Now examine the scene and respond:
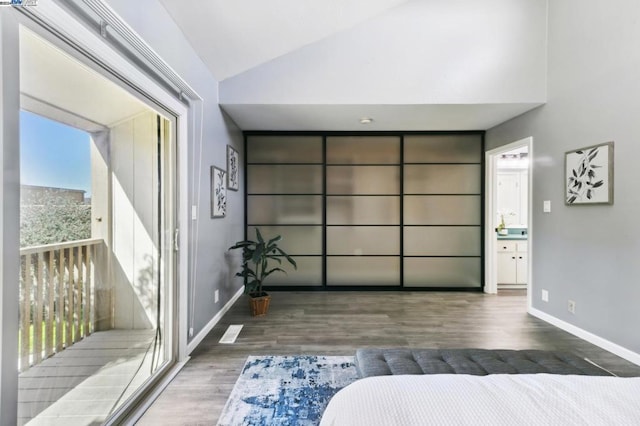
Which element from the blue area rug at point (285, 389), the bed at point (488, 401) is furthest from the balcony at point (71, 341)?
the bed at point (488, 401)

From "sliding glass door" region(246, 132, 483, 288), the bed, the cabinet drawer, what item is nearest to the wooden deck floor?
the bed

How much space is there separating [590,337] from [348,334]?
7.01 ft

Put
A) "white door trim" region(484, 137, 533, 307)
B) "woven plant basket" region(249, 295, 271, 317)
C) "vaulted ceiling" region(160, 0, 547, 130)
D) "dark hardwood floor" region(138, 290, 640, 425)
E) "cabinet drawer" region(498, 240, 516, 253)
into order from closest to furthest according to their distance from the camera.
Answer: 1. "dark hardwood floor" region(138, 290, 640, 425)
2. "vaulted ceiling" region(160, 0, 547, 130)
3. "woven plant basket" region(249, 295, 271, 317)
4. "white door trim" region(484, 137, 533, 307)
5. "cabinet drawer" region(498, 240, 516, 253)

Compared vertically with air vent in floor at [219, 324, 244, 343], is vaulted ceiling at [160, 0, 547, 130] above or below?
above

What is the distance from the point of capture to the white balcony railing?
1080 mm

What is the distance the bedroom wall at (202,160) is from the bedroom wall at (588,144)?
3463mm

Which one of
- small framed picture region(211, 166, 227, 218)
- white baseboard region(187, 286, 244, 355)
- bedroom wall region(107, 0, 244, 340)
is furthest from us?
small framed picture region(211, 166, 227, 218)

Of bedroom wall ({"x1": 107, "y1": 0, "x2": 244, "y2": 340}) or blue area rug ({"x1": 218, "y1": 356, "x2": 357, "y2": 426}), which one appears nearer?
blue area rug ({"x1": 218, "y1": 356, "x2": 357, "y2": 426})

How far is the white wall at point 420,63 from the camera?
2932 mm

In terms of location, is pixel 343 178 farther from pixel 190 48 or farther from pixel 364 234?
pixel 190 48

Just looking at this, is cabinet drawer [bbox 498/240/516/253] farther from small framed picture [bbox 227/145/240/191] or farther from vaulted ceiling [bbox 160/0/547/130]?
small framed picture [bbox 227/145/240/191]

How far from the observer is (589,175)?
251cm

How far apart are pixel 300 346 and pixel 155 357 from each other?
1.07 m

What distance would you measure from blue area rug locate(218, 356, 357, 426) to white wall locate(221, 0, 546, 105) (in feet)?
8.09
